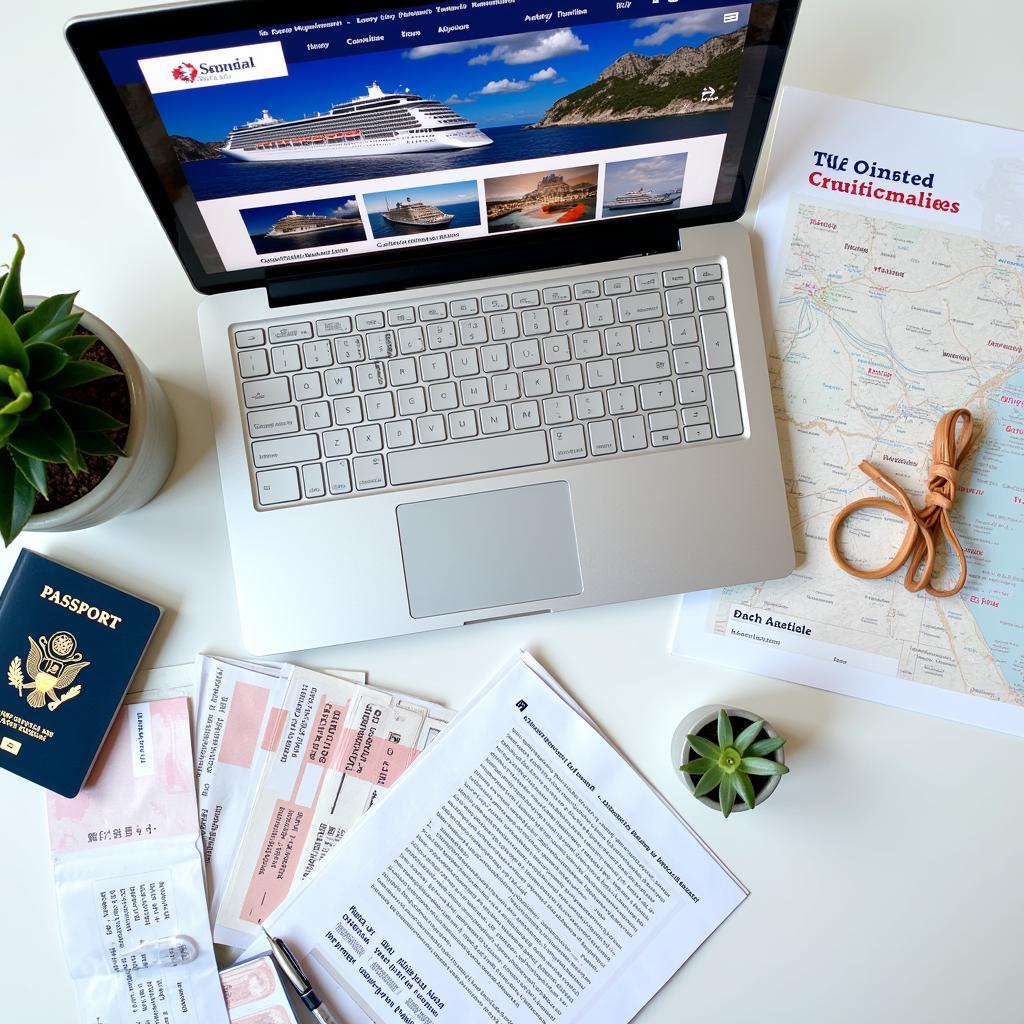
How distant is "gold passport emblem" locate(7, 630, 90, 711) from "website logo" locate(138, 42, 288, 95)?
48 cm

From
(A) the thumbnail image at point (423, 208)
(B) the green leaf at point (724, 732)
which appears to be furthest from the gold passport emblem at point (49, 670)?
(B) the green leaf at point (724, 732)

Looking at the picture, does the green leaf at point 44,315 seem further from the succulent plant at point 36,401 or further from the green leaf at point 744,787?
the green leaf at point 744,787

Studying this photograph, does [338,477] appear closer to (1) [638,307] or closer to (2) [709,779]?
(1) [638,307]

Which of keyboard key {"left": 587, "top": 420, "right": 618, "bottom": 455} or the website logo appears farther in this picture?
keyboard key {"left": 587, "top": 420, "right": 618, "bottom": 455}

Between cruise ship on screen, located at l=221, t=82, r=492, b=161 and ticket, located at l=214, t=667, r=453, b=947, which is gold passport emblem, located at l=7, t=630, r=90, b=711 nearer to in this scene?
ticket, located at l=214, t=667, r=453, b=947

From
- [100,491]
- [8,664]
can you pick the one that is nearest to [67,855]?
[8,664]

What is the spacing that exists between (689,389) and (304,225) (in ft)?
1.17

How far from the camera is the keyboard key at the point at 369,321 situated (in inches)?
29.2

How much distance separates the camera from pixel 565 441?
0.75 metres

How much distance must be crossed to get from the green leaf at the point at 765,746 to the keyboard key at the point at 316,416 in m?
0.46

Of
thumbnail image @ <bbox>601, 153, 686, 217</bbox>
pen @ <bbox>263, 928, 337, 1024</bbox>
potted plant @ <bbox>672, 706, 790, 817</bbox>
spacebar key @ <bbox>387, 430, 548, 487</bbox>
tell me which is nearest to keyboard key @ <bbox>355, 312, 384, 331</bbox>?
spacebar key @ <bbox>387, 430, 548, 487</bbox>

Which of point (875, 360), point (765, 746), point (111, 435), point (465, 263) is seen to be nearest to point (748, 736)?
point (765, 746)

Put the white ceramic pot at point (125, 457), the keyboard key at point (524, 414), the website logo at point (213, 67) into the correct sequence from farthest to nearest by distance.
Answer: the keyboard key at point (524, 414) → the white ceramic pot at point (125, 457) → the website logo at point (213, 67)

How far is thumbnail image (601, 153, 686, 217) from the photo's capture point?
69cm
